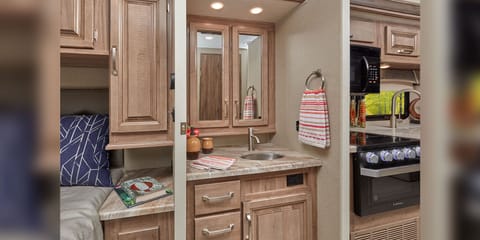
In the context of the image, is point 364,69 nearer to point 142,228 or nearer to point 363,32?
point 363,32

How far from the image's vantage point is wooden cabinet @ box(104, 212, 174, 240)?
121 cm

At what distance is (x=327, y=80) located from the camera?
166 cm

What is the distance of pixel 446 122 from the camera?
0.80ft

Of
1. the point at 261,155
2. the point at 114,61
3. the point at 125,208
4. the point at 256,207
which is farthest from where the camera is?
the point at 261,155

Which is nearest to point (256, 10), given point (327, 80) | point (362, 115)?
point (327, 80)

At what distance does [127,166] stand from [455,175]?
73.0 inches

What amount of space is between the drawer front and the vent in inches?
56.8

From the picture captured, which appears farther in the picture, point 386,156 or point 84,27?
point 386,156

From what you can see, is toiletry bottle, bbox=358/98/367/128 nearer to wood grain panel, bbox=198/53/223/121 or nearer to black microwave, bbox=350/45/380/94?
black microwave, bbox=350/45/380/94

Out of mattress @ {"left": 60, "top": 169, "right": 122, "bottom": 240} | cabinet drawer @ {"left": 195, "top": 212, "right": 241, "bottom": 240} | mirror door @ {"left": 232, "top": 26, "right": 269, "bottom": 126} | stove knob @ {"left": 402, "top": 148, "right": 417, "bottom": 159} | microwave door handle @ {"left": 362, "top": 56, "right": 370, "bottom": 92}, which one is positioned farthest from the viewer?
mirror door @ {"left": 232, "top": 26, "right": 269, "bottom": 126}

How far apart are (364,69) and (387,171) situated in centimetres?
83

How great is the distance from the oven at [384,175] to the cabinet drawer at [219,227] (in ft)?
2.59

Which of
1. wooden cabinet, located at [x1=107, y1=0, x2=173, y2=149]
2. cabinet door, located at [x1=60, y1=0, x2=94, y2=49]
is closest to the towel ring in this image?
wooden cabinet, located at [x1=107, y1=0, x2=173, y2=149]

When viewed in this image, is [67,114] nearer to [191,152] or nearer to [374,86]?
[191,152]
